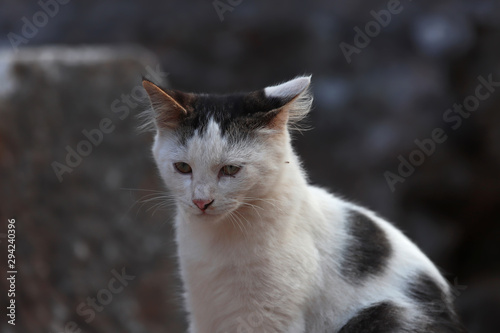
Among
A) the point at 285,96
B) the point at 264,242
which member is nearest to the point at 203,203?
the point at 264,242

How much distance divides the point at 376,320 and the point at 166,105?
55.6 inches

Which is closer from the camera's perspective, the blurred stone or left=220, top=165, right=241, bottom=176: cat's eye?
left=220, top=165, right=241, bottom=176: cat's eye

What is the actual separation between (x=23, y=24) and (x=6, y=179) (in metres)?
4.48

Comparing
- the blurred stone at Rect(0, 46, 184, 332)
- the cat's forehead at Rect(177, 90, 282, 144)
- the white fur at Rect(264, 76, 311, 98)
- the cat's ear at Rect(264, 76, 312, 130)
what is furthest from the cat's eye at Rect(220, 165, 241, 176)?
the blurred stone at Rect(0, 46, 184, 332)

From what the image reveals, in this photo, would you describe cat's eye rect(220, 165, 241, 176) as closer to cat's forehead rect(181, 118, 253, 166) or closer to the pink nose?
cat's forehead rect(181, 118, 253, 166)

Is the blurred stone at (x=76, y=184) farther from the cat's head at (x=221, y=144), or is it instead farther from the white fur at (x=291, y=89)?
the white fur at (x=291, y=89)

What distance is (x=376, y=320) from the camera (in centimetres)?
279

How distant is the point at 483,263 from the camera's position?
7.50 m

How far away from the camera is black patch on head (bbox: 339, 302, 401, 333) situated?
2770 millimetres

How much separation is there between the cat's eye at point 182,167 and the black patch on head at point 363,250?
2.93ft

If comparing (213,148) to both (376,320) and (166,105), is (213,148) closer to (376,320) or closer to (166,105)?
(166,105)

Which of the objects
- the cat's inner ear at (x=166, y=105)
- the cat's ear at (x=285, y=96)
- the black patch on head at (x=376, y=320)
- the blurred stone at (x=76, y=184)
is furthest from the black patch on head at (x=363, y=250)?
the blurred stone at (x=76, y=184)

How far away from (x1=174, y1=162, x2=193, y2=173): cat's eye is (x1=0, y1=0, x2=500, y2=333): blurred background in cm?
231

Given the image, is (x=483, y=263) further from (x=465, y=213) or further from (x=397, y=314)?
(x=397, y=314)
